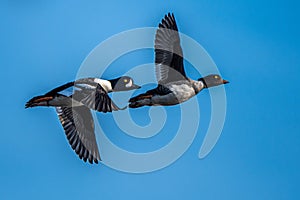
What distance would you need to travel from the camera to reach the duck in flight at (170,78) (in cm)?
1268

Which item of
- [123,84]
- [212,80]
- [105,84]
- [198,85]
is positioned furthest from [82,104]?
[212,80]

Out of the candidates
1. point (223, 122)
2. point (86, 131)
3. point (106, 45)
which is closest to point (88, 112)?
point (86, 131)

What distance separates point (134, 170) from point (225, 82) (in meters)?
2.24

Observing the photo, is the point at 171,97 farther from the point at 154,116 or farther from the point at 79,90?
the point at 79,90

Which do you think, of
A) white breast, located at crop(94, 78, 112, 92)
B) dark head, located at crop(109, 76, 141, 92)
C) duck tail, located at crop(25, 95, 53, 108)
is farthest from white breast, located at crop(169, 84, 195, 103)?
duck tail, located at crop(25, 95, 53, 108)

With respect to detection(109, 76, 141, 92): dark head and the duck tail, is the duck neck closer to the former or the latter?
detection(109, 76, 141, 92): dark head

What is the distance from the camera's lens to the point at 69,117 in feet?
45.2

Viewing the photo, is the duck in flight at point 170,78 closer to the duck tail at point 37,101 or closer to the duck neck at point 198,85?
the duck neck at point 198,85

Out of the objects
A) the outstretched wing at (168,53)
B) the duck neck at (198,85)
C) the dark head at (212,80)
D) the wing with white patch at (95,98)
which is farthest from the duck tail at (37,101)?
the dark head at (212,80)

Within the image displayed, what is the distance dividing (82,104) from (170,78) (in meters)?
1.55

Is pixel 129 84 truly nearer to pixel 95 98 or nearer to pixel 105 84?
pixel 105 84

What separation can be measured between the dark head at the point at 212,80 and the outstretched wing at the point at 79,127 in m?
2.10

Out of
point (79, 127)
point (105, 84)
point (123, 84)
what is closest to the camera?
point (105, 84)

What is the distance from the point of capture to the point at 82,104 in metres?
13.0
